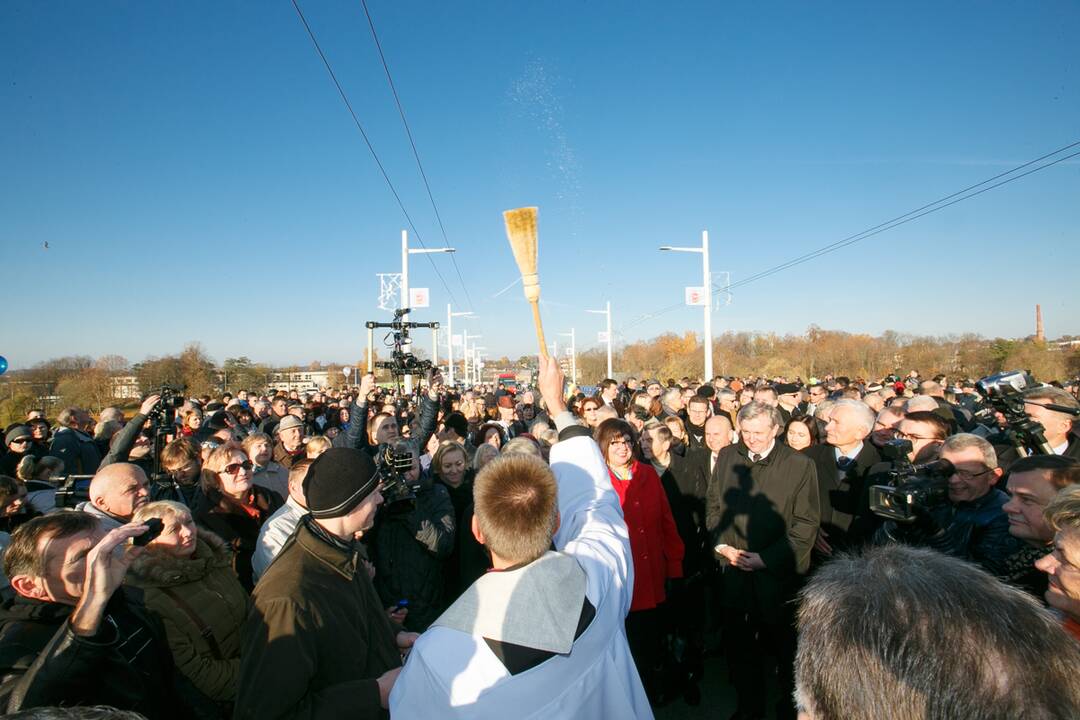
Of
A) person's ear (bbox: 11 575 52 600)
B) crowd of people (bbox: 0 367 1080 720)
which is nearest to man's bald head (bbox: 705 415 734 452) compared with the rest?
crowd of people (bbox: 0 367 1080 720)

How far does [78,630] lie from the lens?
1.98 m

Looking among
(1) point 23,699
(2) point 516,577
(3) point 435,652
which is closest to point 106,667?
(1) point 23,699

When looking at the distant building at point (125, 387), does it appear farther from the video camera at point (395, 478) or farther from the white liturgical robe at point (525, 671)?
the white liturgical robe at point (525, 671)

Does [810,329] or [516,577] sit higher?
[810,329]

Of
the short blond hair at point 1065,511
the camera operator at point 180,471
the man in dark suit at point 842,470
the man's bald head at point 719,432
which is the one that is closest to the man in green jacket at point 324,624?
the short blond hair at point 1065,511

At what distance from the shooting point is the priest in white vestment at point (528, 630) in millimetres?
1529

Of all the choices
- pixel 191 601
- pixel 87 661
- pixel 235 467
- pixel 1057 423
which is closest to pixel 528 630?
pixel 87 661

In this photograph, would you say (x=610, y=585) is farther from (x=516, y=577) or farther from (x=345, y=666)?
(x=345, y=666)

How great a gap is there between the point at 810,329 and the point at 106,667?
64963mm

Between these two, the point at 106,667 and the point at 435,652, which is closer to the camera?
the point at 435,652

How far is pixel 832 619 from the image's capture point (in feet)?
3.99

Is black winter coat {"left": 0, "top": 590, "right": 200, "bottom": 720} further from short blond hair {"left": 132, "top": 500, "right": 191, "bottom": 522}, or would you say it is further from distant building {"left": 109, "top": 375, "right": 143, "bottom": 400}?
distant building {"left": 109, "top": 375, "right": 143, "bottom": 400}

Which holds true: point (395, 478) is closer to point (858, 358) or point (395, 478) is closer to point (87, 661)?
point (87, 661)

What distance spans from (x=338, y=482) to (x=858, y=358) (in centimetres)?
4858
